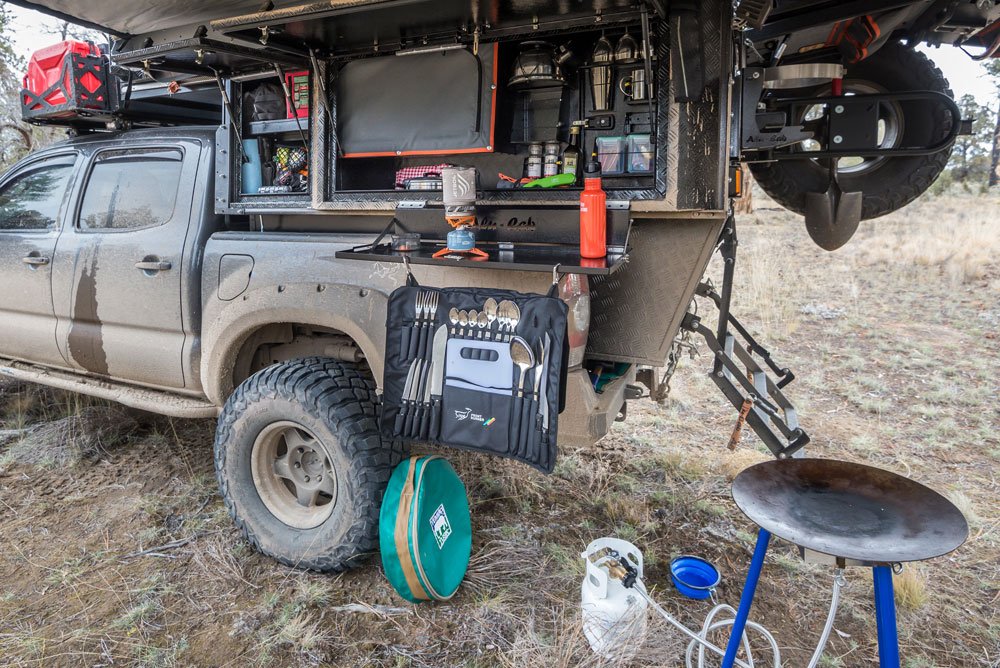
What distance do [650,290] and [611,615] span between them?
125 centimetres

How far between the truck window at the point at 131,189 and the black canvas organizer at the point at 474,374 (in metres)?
1.73

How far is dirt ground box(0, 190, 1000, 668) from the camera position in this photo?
2.51m

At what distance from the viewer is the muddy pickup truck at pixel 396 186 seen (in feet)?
8.07

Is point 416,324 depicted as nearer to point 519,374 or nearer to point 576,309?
point 519,374

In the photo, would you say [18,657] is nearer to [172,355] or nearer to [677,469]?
[172,355]

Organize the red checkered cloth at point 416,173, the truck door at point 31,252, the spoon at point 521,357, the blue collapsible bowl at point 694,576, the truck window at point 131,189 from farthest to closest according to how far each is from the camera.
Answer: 1. the truck door at point 31,252
2. the truck window at point 131,189
3. the red checkered cloth at point 416,173
4. the blue collapsible bowl at point 694,576
5. the spoon at point 521,357

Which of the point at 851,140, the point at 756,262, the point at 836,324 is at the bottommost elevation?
the point at 836,324

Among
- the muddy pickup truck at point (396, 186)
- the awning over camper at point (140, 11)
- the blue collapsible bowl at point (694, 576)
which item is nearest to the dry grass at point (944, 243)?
the muddy pickup truck at point (396, 186)

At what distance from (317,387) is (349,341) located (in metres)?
0.44

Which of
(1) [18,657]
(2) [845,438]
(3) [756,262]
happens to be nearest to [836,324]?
Answer: (3) [756,262]

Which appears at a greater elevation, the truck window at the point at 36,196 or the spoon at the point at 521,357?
the truck window at the point at 36,196

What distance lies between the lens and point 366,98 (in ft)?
9.88

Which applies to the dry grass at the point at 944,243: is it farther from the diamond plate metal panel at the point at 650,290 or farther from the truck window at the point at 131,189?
the truck window at the point at 131,189

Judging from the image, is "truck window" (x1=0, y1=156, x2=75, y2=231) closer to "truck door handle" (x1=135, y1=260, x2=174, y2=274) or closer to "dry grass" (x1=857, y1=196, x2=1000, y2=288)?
"truck door handle" (x1=135, y1=260, x2=174, y2=274)
